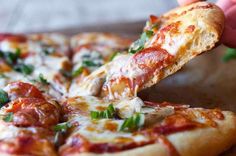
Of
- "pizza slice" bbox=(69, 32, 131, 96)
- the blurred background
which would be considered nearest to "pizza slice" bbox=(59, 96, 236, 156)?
"pizza slice" bbox=(69, 32, 131, 96)

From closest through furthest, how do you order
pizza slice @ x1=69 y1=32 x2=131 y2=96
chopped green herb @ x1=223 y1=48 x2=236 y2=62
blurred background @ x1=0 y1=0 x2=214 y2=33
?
pizza slice @ x1=69 y1=32 x2=131 y2=96 < chopped green herb @ x1=223 y1=48 x2=236 y2=62 < blurred background @ x1=0 y1=0 x2=214 y2=33

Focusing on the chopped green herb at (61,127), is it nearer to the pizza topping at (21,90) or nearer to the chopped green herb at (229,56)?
the pizza topping at (21,90)

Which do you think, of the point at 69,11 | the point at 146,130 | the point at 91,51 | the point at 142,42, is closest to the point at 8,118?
the point at 146,130

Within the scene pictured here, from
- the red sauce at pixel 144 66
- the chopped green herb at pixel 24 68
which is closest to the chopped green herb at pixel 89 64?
the chopped green herb at pixel 24 68

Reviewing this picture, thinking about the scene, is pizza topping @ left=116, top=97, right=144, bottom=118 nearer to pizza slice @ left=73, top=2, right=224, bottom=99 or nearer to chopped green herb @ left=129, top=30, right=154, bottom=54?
pizza slice @ left=73, top=2, right=224, bottom=99

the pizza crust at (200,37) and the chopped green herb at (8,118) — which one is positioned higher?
the pizza crust at (200,37)

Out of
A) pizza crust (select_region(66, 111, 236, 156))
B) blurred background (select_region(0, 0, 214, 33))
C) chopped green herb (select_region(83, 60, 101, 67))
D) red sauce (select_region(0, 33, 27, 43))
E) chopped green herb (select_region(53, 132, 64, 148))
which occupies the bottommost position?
pizza crust (select_region(66, 111, 236, 156))

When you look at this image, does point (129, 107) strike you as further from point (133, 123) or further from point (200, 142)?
point (200, 142)
